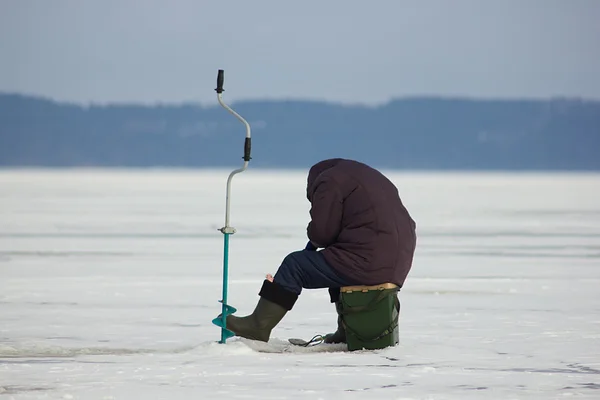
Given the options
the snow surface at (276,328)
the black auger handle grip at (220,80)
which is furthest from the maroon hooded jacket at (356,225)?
the black auger handle grip at (220,80)

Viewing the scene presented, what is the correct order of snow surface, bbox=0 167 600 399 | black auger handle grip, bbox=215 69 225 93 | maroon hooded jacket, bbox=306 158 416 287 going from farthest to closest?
black auger handle grip, bbox=215 69 225 93, maroon hooded jacket, bbox=306 158 416 287, snow surface, bbox=0 167 600 399

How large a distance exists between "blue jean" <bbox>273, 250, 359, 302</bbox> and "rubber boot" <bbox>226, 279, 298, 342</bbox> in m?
0.04

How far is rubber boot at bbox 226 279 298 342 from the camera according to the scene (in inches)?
239

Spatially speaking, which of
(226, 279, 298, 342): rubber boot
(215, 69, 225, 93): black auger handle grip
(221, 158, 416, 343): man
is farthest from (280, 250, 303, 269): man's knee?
(215, 69, 225, 93): black auger handle grip

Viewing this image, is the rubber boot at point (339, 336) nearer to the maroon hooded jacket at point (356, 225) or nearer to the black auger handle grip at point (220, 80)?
the maroon hooded jacket at point (356, 225)

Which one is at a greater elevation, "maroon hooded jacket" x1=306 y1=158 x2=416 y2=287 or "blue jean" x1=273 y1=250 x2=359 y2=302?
"maroon hooded jacket" x1=306 y1=158 x2=416 y2=287

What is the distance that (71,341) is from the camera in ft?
21.7

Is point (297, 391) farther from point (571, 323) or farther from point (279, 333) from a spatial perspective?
point (571, 323)

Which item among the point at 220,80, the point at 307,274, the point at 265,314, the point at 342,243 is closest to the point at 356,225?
→ the point at 342,243

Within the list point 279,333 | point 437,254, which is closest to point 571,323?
point 279,333

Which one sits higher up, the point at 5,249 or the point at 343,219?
the point at 343,219

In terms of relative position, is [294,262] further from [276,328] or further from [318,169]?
[276,328]

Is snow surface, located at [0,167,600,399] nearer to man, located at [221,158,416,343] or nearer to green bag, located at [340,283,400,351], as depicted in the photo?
green bag, located at [340,283,400,351]

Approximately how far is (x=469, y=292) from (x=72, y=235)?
7898 mm
